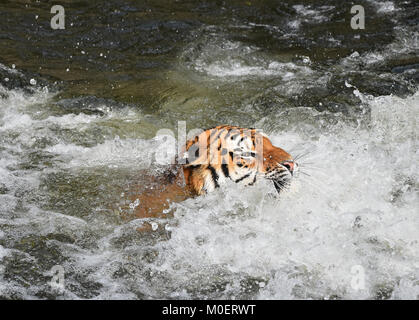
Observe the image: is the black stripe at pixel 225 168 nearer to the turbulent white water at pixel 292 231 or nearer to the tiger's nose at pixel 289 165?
the turbulent white water at pixel 292 231

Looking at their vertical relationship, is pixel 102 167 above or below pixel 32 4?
below

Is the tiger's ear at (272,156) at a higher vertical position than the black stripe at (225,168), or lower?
higher

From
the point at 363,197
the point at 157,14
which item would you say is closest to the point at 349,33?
the point at 157,14

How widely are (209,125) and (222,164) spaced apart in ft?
4.42

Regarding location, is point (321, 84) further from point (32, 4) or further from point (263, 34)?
point (32, 4)

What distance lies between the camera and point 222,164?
3.59 meters

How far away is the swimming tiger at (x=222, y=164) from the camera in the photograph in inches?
140

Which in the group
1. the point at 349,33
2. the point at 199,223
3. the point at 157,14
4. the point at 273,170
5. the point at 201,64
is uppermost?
the point at 157,14

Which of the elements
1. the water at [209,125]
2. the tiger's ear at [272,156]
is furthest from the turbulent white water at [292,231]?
the tiger's ear at [272,156]

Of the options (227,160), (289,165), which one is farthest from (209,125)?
(289,165)

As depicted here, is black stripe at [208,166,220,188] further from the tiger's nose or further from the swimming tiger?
the tiger's nose

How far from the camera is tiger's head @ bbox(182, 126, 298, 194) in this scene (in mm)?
3561

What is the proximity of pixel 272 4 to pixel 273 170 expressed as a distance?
4.34m

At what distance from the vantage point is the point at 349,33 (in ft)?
21.1
